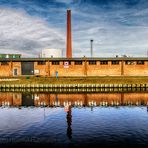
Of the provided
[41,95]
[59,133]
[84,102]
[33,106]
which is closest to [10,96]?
[41,95]

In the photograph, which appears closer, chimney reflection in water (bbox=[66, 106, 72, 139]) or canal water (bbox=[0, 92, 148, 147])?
canal water (bbox=[0, 92, 148, 147])

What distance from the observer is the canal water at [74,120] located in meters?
23.4

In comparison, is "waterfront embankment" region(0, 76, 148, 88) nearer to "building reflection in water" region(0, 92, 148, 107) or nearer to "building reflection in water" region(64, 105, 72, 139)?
"building reflection in water" region(0, 92, 148, 107)

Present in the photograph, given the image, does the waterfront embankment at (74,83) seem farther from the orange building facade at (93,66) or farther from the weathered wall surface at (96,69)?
the orange building facade at (93,66)

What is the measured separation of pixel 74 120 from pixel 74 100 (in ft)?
48.9

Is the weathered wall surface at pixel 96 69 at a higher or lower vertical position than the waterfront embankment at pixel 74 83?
higher

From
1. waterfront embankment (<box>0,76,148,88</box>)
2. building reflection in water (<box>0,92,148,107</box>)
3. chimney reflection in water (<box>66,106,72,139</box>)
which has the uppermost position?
waterfront embankment (<box>0,76,148,88</box>)

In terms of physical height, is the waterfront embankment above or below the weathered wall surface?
below

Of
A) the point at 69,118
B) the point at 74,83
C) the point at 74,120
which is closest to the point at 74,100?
the point at 69,118

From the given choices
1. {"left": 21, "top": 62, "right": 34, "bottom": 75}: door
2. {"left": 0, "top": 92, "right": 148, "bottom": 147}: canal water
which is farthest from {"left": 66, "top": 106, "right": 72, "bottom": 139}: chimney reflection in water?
{"left": 21, "top": 62, "right": 34, "bottom": 75}: door

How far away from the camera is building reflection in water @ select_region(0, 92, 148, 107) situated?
→ 43.6 metres

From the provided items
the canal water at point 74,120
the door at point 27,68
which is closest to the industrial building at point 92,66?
the door at point 27,68

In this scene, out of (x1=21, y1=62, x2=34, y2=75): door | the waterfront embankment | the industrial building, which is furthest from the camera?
(x1=21, y1=62, x2=34, y2=75): door

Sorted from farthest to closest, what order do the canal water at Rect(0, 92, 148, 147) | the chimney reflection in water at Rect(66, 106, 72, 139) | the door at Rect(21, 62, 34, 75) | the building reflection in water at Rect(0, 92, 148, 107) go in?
the door at Rect(21, 62, 34, 75) < the building reflection in water at Rect(0, 92, 148, 107) < the chimney reflection in water at Rect(66, 106, 72, 139) < the canal water at Rect(0, 92, 148, 147)
